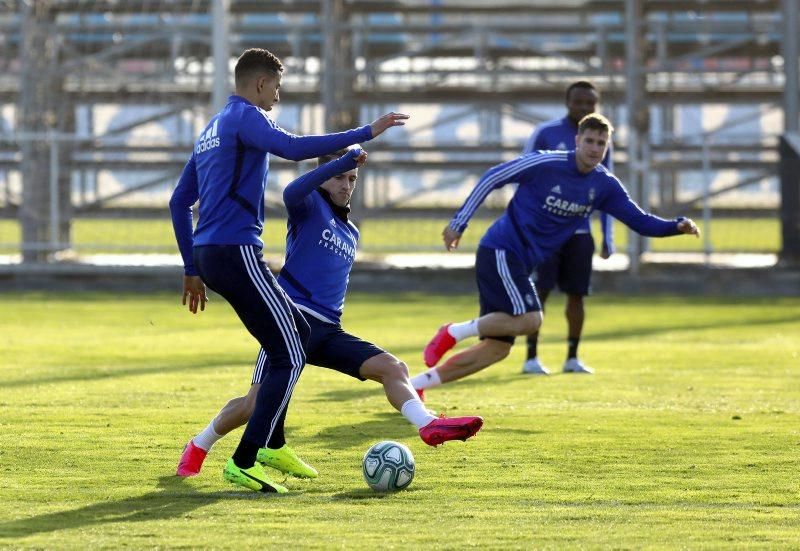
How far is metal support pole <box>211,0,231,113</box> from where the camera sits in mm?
20469

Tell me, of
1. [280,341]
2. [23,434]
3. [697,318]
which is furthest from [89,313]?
[280,341]

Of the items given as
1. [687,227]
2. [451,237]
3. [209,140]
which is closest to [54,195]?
[451,237]

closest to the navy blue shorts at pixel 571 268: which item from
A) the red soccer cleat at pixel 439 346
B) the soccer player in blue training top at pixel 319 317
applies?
the red soccer cleat at pixel 439 346

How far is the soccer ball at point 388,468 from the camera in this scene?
21.7ft

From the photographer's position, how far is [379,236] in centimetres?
2136

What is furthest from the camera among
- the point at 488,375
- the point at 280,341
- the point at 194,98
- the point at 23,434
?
the point at 194,98

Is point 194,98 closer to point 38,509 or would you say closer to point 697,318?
point 697,318

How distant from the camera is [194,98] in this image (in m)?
24.2

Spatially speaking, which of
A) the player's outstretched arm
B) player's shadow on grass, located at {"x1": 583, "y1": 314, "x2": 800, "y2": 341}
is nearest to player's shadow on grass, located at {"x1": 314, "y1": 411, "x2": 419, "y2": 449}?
the player's outstretched arm

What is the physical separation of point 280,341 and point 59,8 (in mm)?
17216

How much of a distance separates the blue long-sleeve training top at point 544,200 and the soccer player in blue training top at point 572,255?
1485 mm

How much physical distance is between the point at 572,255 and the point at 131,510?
630 cm

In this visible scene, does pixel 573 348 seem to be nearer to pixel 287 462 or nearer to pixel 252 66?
pixel 287 462

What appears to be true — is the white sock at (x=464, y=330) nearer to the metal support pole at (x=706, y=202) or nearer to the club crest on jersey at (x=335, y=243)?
the club crest on jersey at (x=335, y=243)
